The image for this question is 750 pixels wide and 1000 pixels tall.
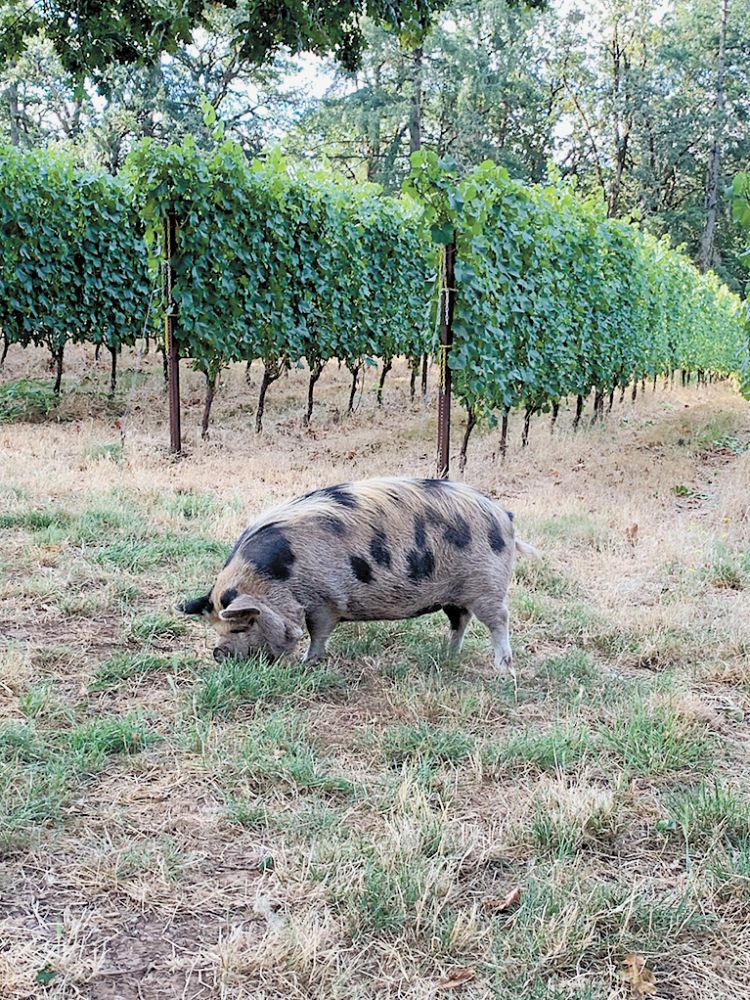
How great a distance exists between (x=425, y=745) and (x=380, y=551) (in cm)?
103

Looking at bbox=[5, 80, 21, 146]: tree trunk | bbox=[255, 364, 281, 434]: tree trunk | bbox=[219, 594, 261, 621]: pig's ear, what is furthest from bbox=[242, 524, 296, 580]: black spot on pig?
bbox=[5, 80, 21, 146]: tree trunk

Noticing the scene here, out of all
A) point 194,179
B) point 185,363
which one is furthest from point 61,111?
point 194,179

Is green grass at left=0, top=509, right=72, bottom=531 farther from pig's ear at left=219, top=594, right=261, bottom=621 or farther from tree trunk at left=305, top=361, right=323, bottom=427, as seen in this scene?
tree trunk at left=305, top=361, right=323, bottom=427

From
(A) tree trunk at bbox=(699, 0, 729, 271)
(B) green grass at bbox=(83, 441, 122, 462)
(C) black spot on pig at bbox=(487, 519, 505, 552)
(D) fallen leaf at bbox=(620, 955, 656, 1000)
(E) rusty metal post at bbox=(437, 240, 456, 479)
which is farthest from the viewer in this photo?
(A) tree trunk at bbox=(699, 0, 729, 271)

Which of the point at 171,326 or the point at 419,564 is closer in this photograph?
the point at 419,564

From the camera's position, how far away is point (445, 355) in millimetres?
9242

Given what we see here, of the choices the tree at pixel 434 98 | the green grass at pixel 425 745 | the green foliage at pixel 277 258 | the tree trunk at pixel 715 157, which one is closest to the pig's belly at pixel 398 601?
the green grass at pixel 425 745

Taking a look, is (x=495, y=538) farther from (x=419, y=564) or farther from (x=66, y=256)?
(x=66, y=256)

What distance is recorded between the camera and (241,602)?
402 centimetres

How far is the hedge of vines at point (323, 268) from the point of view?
10461mm

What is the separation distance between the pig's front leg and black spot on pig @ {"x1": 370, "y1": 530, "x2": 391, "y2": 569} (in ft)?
1.13

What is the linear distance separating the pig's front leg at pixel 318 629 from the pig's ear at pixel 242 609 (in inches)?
12.2

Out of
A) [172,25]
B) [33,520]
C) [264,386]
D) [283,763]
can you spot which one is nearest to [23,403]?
[264,386]

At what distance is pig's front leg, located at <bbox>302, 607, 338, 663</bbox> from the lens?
14.0 feet
